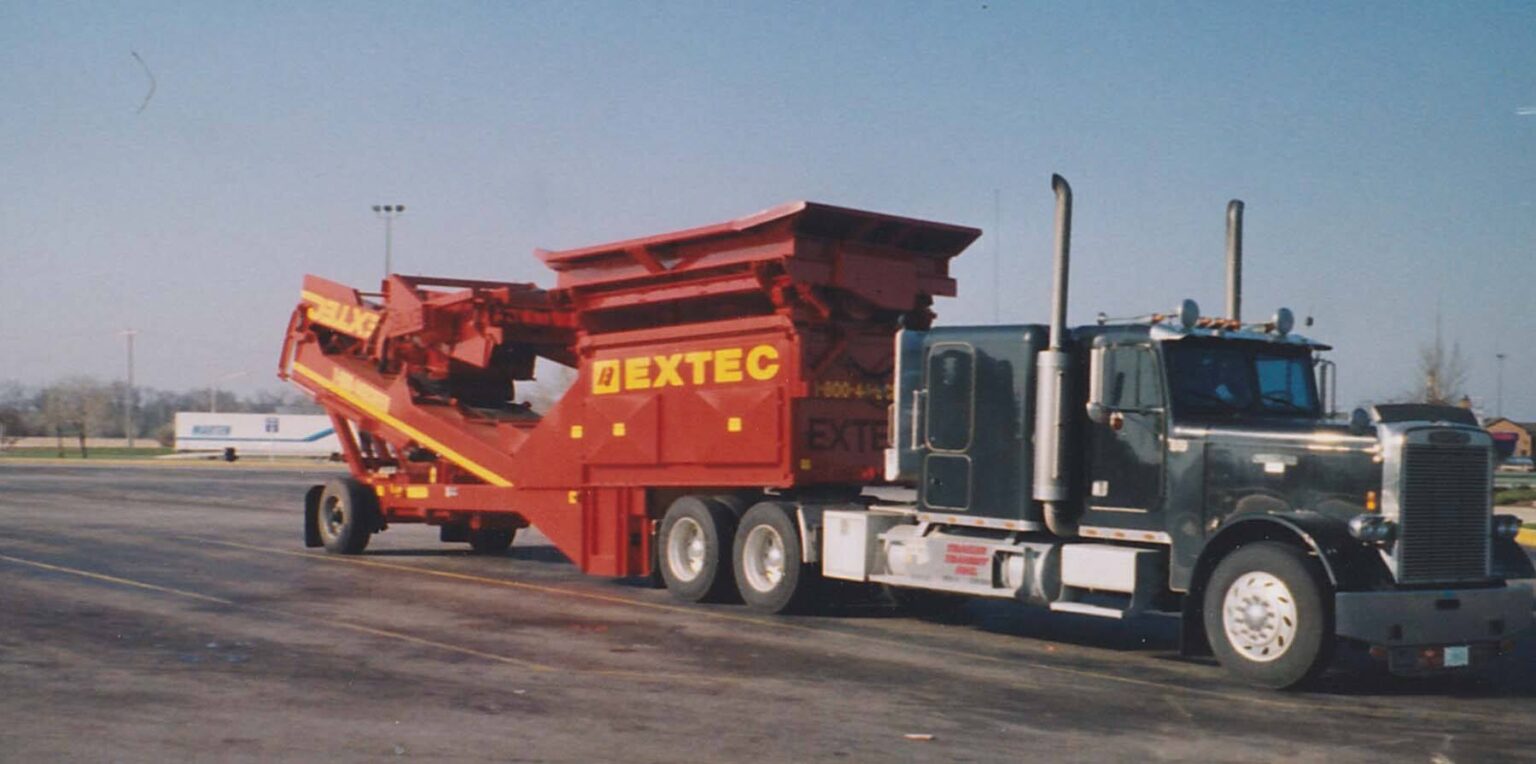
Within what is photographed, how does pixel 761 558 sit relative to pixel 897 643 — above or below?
above

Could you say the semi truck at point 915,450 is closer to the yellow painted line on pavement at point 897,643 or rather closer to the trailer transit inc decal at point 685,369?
the trailer transit inc decal at point 685,369

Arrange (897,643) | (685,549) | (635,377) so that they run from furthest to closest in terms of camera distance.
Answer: (635,377), (685,549), (897,643)

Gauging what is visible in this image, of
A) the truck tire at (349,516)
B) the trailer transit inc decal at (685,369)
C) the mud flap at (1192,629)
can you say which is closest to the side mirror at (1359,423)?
the mud flap at (1192,629)

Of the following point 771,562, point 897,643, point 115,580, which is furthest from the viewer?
point 115,580

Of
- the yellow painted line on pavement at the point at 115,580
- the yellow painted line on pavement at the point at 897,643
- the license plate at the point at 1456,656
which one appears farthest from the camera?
the yellow painted line on pavement at the point at 115,580

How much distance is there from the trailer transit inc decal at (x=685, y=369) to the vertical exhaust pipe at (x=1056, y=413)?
316 cm

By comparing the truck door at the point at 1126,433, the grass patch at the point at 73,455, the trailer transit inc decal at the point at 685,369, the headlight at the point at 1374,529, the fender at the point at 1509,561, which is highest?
the trailer transit inc decal at the point at 685,369

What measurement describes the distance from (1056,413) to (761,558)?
12.8 feet

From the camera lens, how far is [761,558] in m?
14.5

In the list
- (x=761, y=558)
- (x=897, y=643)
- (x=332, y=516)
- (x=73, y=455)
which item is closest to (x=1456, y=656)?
(x=897, y=643)

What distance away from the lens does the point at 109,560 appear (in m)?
18.9

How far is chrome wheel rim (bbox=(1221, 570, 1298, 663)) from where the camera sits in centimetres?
995

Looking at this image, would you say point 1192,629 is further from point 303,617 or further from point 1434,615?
point 303,617

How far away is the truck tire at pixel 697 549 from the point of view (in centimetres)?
1465
